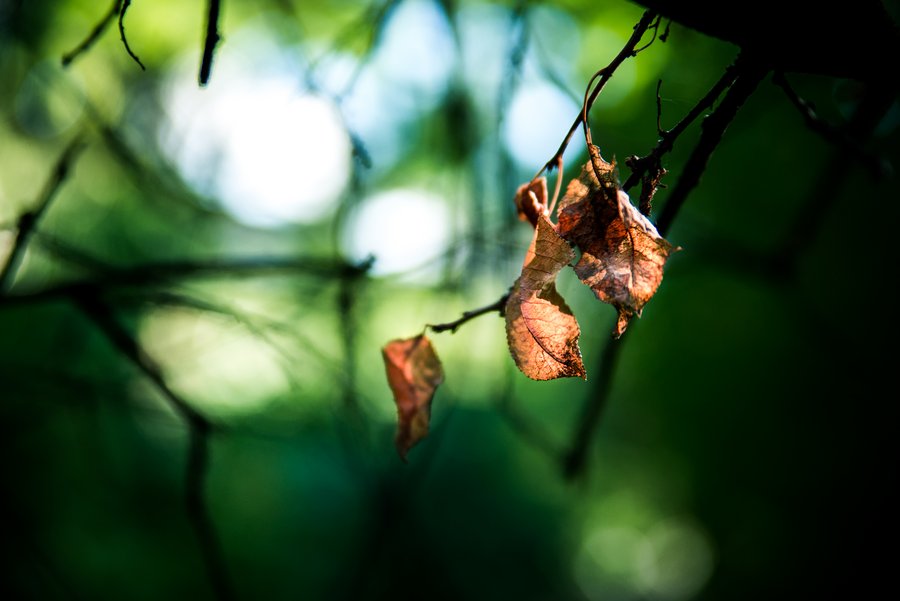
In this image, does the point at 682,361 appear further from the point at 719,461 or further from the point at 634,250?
the point at 634,250

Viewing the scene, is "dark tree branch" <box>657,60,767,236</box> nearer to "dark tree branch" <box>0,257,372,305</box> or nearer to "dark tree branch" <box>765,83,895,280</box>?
"dark tree branch" <box>765,83,895,280</box>

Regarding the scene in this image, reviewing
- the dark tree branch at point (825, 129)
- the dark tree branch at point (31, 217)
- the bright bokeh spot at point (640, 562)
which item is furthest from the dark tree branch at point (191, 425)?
the bright bokeh spot at point (640, 562)

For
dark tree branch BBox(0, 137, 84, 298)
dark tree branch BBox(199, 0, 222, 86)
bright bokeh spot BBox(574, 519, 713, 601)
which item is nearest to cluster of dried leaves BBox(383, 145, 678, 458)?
dark tree branch BBox(199, 0, 222, 86)

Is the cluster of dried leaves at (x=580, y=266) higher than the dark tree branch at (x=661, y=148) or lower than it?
lower

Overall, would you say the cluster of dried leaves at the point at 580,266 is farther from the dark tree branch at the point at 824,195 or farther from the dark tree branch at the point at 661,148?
the dark tree branch at the point at 824,195

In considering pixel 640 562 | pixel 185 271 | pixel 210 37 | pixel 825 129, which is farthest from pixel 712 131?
pixel 640 562

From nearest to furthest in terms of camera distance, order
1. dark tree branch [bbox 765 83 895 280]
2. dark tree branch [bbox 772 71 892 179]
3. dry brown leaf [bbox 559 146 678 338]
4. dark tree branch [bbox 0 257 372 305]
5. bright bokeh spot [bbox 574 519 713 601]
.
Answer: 1. dry brown leaf [bbox 559 146 678 338]
2. dark tree branch [bbox 772 71 892 179]
3. dark tree branch [bbox 765 83 895 280]
4. dark tree branch [bbox 0 257 372 305]
5. bright bokeh spot [bbox 574 519 713 601]
